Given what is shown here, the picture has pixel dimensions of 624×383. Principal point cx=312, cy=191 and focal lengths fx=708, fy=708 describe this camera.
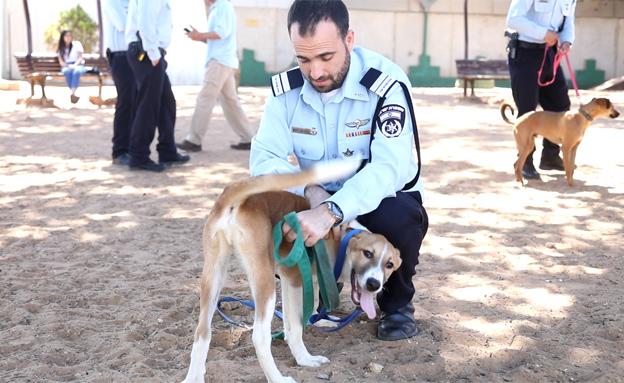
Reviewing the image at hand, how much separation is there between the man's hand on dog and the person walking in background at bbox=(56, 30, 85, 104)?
12.3m

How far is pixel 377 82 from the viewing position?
3.34 m

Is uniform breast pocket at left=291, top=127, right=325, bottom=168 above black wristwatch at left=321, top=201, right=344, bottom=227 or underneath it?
above

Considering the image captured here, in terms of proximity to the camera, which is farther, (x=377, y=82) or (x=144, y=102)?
(x=144, y=102)

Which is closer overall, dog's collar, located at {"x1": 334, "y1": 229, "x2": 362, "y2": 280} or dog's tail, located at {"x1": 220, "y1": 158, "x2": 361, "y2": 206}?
dog's tail, located at {"x1": 220, "y1": 158, "x2": 361, "y2": 206}

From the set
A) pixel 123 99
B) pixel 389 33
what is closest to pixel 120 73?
pixel 123 99

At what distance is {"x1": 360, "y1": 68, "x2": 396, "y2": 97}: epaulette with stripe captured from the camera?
10.9ft

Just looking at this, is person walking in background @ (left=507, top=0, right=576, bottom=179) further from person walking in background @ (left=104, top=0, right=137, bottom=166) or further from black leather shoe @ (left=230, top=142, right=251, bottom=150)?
person walking in background @ (left=104, top=0, right=137, bottom=166)

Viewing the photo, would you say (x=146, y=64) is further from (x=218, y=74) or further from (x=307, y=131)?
Answer: (x=307, y=131)

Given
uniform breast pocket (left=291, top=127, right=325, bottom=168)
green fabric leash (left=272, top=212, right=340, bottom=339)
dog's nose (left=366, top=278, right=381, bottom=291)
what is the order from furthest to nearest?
uniform breast pocket (left=291, top=127, right=325, bottom=168), dog's nose (left=366, top=278, right=381, bottom=291), green fabric leash (left=272, top=212, right=340, bottom=339)

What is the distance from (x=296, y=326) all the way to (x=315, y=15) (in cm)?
137

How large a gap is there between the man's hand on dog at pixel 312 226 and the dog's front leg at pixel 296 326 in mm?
293

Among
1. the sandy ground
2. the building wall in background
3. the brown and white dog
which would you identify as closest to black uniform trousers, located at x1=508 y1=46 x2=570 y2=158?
the sandy ground

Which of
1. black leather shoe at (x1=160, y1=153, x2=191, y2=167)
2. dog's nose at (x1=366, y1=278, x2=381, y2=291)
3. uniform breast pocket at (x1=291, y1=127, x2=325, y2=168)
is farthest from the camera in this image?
black leather shoe at (x1=160, y1=153, x2=191, y2=167)

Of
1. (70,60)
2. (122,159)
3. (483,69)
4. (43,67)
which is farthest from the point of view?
(483,69)
